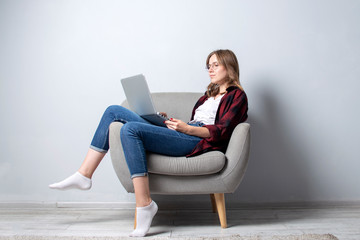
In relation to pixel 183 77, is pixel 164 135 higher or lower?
lower

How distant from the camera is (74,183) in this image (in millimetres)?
1923

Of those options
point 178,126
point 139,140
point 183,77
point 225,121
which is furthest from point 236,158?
point 183,77

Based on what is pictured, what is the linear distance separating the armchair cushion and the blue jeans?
0.05 metres

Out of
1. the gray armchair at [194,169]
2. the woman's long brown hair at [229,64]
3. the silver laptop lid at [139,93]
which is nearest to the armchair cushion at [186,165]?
the gray armchair at [194,169]

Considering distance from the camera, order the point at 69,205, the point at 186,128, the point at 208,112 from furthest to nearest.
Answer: the point at 69,205 → the point at 208,112 → the point at 186,128

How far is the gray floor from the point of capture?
74.6 inches

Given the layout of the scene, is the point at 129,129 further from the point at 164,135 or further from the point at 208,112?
the point at 208,112

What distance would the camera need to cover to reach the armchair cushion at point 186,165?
1.82 metres

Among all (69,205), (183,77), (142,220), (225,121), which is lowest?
(69,205)

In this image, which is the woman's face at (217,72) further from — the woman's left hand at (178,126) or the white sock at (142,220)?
the white sock at (142,220)

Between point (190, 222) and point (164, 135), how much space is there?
607mm

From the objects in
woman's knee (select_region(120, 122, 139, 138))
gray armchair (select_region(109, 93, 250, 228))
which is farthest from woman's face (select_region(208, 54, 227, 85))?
A: woman's knee (select_region(120, 122, 139, 138))

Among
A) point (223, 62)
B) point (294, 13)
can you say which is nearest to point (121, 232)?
point (223, 62)

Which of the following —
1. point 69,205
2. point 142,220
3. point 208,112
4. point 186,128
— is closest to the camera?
point 142,220
